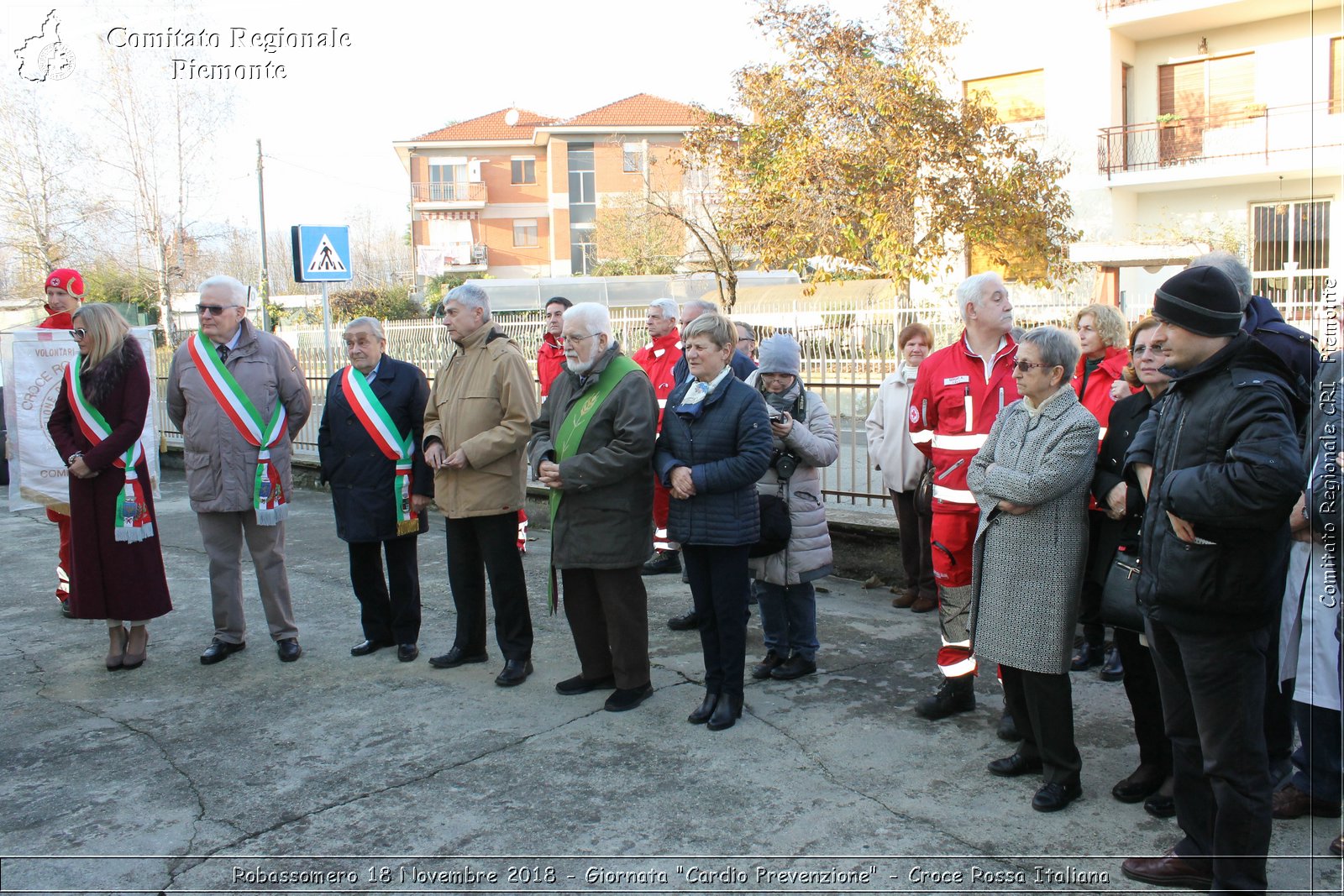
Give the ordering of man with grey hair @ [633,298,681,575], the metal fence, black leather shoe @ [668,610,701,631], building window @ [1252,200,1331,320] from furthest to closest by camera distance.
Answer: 1. building window @ [1252,200,1331,320]
2. the metal fence
3. man with grey hair @ [633,298,681,575]
4. black leather shoe @ [668,610,701,631]

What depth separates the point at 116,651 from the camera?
574cm

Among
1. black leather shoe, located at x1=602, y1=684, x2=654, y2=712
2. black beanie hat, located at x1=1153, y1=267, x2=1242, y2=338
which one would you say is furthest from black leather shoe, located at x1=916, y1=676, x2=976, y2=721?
black beanie hat, located at x1=1153, y1=267, x2=1242, y2=338

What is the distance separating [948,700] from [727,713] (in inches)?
39.9

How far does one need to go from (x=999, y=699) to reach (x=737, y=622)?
1.36 metres

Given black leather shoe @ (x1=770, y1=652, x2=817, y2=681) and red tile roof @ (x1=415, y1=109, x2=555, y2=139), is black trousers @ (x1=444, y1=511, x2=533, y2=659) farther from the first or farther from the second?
red tile roof @ (x1=415, y1=109, x2=555, y2=139)

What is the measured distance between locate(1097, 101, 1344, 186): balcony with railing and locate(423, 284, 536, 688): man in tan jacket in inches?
724

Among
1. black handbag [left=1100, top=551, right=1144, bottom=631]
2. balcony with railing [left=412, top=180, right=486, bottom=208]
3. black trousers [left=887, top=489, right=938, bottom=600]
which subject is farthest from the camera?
balcony with railing [left=412, top=180, right=486, bottom=208]

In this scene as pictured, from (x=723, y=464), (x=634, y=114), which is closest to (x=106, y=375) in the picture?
(x=723, y=464)

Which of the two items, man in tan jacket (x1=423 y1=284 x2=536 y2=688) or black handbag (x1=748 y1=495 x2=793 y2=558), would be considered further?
man in tan jacket (x1=423 y1=284 x2=536 y2=688)

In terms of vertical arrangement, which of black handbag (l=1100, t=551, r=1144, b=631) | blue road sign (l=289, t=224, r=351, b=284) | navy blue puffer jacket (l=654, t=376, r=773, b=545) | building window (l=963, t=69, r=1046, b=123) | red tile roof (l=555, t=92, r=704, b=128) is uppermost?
red tile roof (l=555, t=92, r=704, b=128)

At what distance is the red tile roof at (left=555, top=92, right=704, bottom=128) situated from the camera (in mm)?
53250

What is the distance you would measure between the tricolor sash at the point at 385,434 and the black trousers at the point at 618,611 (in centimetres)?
117

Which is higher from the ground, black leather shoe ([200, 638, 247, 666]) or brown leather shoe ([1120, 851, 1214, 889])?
black leather shoe ([200, 638, 247, 666])

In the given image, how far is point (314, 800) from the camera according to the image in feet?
13.0
